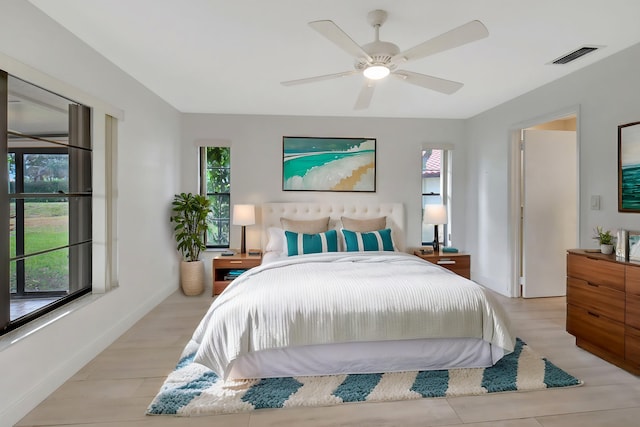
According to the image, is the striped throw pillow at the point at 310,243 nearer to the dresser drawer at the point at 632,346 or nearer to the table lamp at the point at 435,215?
the table lamp at the point at 435,215

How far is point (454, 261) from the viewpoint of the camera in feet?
15.1

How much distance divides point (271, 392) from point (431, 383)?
106 centimetres

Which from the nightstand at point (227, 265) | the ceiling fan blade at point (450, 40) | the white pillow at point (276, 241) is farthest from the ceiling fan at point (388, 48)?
the nightstand at point (227, 265)

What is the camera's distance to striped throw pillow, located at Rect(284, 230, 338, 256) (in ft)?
13.5

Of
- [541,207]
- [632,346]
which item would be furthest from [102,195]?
[541,207]

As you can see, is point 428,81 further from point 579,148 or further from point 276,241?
point 276,241

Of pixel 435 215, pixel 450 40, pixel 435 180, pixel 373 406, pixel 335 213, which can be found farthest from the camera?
pixel 435 180

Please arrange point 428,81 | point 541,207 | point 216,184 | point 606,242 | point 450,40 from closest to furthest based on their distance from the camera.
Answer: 1. point 450,40
2. point 428,81
3. point 606,242
4. point 541,207
5. point 216,184

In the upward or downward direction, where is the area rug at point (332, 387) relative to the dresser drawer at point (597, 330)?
downward

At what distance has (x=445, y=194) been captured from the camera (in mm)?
5328

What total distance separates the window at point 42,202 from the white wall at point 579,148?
4.34 metres

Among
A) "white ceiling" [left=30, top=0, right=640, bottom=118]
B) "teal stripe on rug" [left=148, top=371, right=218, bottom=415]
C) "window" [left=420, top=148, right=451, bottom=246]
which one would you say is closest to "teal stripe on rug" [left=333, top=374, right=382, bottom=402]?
"teal stripe on rug" [left=148, top=371, right=218, bottom=415]

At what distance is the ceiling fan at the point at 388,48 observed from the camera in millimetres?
1937

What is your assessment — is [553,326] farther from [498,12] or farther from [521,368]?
[498,12]
